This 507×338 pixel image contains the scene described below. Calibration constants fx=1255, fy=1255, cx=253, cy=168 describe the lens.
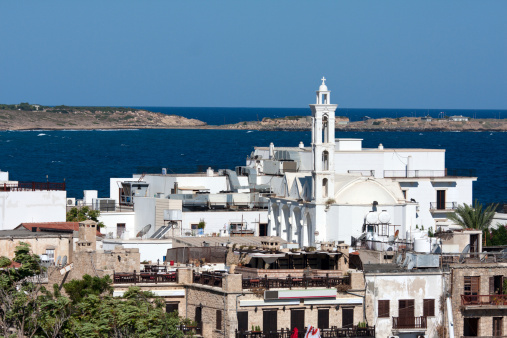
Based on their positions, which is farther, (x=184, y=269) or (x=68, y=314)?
(x=184, y=269)

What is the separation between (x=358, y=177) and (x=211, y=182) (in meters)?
14.8

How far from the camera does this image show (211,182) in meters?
71.5

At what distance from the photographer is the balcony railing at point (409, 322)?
37.3 metres

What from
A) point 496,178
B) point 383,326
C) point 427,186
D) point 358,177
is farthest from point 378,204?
point 496,178

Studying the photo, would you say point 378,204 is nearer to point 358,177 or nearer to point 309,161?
point 358,177

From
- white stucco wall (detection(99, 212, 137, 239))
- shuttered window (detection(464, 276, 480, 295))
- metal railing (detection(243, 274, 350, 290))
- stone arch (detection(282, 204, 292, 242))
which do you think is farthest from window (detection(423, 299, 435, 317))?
white stucco wall (detection(99, 212, 137, 239))

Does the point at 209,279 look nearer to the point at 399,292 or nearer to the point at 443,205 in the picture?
the point at 399,292

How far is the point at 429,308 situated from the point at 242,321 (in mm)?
6041

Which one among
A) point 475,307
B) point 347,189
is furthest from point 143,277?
point 347,189

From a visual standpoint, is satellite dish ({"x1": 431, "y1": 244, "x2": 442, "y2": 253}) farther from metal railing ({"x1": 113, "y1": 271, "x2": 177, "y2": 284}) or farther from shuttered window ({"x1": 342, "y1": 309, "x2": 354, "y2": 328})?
metal railing ({"x1": 113, "y1": 271, "x2": 177, "y2": 284})

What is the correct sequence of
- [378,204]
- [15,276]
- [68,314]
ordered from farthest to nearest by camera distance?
[378,204] < [15,276] < [68,314]

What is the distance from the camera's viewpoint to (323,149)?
58812 mm

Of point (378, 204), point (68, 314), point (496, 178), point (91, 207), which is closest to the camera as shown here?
point (68, 314)

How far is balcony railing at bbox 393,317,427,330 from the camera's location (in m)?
37.3
